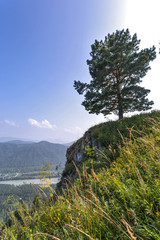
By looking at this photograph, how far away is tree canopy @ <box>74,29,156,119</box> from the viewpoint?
1099cm

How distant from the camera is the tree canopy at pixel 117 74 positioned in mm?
10992

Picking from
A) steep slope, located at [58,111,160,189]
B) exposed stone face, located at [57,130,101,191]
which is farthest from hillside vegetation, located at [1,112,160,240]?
exposed stone face, located at [57,130,101,191]

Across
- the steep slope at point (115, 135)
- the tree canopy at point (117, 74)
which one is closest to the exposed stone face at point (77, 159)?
the steep slope at point (115, 135)

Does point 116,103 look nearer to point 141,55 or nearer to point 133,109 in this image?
point 133,109

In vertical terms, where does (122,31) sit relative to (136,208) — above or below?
above

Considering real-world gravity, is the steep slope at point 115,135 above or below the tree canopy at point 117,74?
below

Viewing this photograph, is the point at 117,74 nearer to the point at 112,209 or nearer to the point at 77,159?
the point at 77,159

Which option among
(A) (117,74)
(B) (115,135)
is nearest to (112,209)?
(B) (115,135)

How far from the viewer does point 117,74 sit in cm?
1286

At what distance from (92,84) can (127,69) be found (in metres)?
3.67

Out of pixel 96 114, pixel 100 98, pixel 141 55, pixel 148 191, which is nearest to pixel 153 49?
pixel 141 55

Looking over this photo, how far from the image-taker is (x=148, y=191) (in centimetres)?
161

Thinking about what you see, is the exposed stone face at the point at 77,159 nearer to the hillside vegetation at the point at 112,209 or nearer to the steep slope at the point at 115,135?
the steep slope at the point at 115,135

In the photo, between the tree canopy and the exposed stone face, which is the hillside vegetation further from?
the tree canopy
